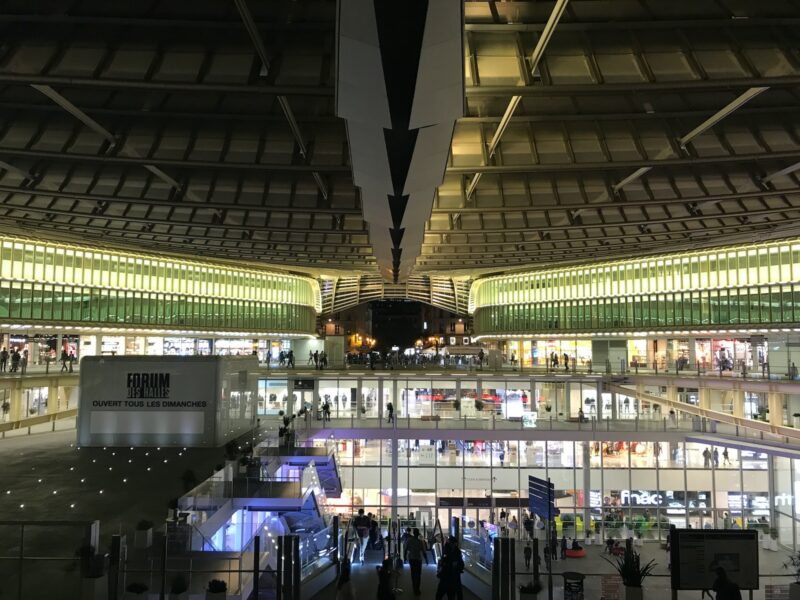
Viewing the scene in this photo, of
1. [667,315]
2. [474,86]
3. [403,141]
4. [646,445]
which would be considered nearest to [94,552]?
[403,141]

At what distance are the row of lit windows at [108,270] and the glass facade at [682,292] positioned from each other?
26014mm

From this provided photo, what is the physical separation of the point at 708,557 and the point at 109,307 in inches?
1501

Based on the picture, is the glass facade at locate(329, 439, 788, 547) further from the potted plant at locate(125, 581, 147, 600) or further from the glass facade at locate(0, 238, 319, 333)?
the potted plant at locate(125, 581, 147, 600)

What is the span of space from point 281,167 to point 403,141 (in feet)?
18.7

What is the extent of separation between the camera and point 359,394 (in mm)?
34188

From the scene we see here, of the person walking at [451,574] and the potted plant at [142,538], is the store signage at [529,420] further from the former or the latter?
the potted plant at [142,538]

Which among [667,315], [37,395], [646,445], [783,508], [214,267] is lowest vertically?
[783,508]

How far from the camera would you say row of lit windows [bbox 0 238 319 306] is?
110 ft

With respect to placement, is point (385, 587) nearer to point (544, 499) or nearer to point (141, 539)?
point (544, 499)

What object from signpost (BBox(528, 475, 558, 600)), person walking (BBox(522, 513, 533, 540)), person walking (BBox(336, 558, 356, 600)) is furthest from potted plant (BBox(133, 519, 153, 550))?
person walking (BBox(522, 513, 533, 540))

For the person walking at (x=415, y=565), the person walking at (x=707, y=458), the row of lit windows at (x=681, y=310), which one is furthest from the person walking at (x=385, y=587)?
the row of lit windows at (x=681, y=310)

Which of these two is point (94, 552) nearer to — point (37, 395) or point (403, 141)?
point (403, 141)

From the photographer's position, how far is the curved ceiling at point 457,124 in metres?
9.70

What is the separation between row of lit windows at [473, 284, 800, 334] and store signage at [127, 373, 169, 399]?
1202 inches
